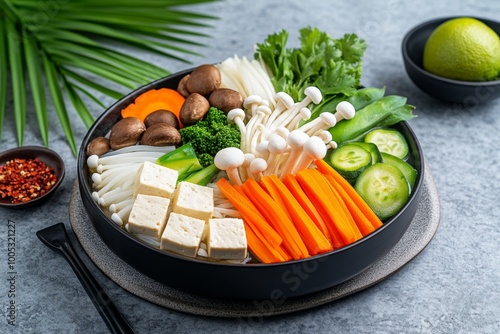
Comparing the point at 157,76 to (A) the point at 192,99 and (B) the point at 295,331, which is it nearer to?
(A) the point at 192,99

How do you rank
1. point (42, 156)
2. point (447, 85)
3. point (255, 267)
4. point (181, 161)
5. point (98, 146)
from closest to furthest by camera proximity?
1. point (255, 267)
2. point (181, 161)
3. point (98, 146)
4. point (42, 156)
5. point (447, 85)

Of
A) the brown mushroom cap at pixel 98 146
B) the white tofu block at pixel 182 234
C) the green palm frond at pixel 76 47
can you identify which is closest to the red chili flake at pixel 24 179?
the green palm frond at pixel 76 47

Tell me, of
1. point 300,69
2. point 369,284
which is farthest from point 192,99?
point 369,284

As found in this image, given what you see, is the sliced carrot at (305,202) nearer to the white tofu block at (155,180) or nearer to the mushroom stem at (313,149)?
the mushroom stem at (313,149)

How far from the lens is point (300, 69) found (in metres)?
2.93

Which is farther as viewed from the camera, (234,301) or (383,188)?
(383,188)

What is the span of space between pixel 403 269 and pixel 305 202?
0.53m

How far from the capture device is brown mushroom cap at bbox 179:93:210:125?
2.65 meters

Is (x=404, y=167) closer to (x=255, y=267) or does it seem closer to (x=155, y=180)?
(x=255, y=267)

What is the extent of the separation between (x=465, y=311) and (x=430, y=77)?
1385 mm

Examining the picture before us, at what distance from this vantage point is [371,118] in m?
2.72

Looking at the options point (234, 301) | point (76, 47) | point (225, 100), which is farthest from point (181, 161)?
point (76, 47)

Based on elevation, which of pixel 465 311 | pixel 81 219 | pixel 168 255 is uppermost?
pixel 168 255

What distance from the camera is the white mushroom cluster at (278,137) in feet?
7.66
